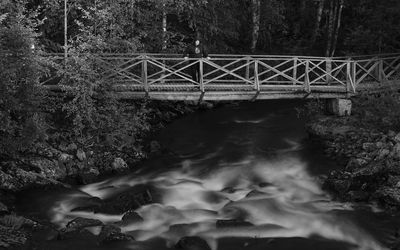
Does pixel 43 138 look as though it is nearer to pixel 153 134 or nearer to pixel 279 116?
pixel 153 134

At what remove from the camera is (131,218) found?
1005 centimetres

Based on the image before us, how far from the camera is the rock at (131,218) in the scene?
995cm

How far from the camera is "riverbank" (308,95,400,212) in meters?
11.0

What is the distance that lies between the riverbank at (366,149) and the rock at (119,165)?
18.7 ft

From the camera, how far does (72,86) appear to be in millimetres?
13984

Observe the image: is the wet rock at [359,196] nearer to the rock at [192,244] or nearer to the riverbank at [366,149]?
the riverbank at [366,149]

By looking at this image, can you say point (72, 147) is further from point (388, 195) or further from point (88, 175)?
point (388, 195)

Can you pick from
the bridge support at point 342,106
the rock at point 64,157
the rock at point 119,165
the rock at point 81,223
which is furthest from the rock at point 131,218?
the bridge support at point 342,106

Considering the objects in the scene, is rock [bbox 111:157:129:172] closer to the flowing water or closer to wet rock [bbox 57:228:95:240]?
the flowing water

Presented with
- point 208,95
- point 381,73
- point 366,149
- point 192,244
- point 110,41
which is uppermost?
point 110,41

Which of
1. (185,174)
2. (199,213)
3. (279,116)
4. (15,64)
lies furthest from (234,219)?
(279,116)

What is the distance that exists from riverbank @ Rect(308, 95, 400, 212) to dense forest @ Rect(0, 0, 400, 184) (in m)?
5.93

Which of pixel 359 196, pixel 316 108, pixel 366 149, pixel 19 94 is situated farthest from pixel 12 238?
pixel 316 108

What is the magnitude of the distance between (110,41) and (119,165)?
453 cm
